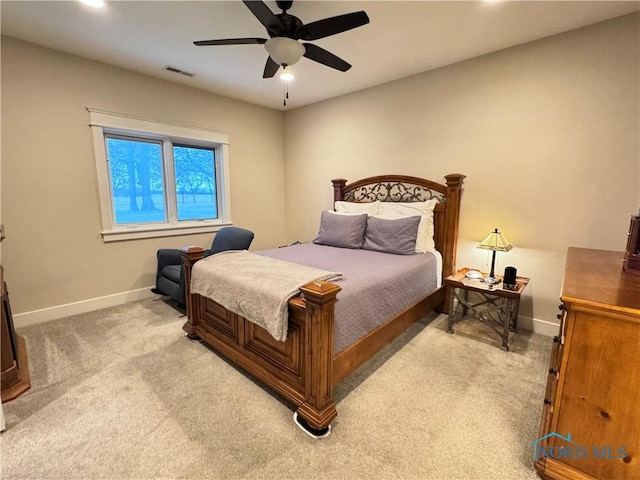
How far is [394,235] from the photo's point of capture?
119 inches

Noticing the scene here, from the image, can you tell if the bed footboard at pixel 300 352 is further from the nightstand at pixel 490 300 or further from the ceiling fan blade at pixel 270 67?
the ceiling fan blade at pixel 270 67

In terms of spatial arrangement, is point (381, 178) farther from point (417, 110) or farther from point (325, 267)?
point (325, 267)

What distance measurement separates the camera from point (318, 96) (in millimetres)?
4109

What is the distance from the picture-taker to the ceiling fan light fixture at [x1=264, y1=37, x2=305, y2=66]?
1865 millimetres

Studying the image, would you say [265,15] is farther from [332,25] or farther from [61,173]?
[61,173]

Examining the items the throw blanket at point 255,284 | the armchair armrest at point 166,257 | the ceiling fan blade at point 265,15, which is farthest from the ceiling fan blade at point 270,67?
the armchair armrest at point 166,257

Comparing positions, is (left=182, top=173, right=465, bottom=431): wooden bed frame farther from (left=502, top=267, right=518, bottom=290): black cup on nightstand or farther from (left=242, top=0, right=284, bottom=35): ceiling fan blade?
(left=242, top=0, right=284, bottom=35): ceiling fan blade

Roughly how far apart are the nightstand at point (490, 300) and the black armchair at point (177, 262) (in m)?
2.19

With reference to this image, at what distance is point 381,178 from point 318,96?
152cm

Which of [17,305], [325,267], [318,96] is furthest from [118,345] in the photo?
[318,96]

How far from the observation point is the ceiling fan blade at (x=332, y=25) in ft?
5.71

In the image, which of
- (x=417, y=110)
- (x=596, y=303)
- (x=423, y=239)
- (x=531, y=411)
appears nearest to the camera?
(x=596, y=303)

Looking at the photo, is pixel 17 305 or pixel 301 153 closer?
pixel 17 305

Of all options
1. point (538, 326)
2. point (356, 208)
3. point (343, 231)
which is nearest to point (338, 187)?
point (356, 208)
